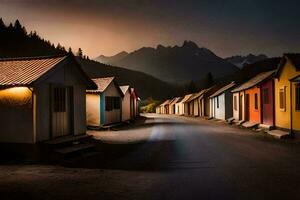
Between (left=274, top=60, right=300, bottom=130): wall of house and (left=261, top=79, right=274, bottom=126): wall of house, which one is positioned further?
(left=261, top=79, right=274, bottom=126): wall of house

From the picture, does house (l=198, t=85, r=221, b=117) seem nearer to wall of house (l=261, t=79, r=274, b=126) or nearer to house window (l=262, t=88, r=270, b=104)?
house window (l=262, t=88, r=270, b=104)

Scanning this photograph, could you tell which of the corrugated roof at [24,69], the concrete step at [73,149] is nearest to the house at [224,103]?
the concrete step at [73,149]

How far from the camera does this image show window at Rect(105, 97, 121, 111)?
91.6 feet

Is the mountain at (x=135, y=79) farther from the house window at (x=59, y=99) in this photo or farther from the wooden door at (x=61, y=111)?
the house window at (x=59, y=99)

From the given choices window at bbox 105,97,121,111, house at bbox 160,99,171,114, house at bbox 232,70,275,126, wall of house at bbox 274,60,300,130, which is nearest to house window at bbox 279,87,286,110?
wall of house at bbox 274,60,300,130

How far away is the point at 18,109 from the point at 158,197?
26.1 ft

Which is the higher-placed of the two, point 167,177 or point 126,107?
point 126,107

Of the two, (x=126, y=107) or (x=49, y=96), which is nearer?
(x=49, y=96)

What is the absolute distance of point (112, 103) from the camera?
29.3 meters

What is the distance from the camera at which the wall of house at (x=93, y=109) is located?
87.1 feet

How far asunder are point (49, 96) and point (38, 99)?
84cm

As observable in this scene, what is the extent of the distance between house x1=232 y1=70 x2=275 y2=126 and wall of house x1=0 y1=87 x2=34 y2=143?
17.5 m

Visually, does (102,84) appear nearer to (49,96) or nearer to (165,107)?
(49,96)

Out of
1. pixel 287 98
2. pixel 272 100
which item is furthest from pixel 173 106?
pixel 287 98
